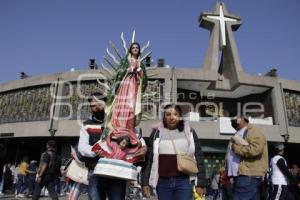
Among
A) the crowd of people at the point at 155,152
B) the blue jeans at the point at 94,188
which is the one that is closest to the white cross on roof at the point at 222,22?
the crowd of people at the point at 155,152

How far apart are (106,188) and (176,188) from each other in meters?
0.76

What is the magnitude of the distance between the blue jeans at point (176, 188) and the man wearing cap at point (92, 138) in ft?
2.20

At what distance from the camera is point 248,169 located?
4.70 metres

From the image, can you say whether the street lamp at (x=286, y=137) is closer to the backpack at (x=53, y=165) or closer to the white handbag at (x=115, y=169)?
the backpack at (x=53, y=165)

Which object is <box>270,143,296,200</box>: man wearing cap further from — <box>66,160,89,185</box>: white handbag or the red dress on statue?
<box>66,160,89,185</box>: white handbag

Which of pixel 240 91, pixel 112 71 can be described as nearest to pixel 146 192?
pixel 112 71

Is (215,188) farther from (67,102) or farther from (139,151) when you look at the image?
(67,102)

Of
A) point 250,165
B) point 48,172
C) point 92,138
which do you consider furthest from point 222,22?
point 92,138

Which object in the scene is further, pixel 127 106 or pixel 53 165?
pixel 53 165

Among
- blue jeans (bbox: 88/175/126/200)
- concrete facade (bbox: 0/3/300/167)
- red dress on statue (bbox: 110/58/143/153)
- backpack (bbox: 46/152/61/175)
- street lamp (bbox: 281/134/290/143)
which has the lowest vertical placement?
blue jeans (bbox: 88/175/126/200)

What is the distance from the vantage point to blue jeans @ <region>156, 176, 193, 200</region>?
3711mm

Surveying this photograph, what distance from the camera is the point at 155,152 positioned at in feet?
12.7

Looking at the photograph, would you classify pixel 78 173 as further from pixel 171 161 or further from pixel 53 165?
pixel 53 165

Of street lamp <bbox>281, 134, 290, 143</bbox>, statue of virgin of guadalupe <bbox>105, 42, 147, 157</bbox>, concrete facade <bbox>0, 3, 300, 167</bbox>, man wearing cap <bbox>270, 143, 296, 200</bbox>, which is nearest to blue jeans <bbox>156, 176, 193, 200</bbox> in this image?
statue of virgin of guadalupe <bbox>105, 42, 147, 157</bbox>
